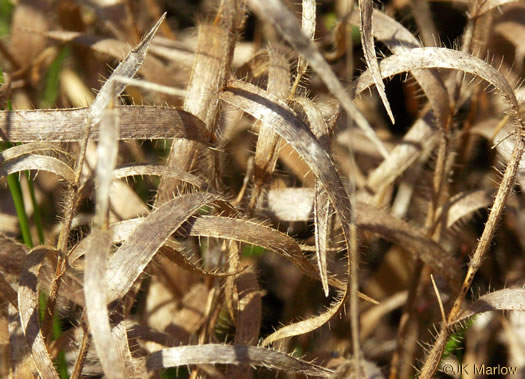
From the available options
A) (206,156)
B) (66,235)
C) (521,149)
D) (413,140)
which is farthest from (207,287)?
(521,149)

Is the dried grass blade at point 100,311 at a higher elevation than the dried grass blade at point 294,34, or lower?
lower

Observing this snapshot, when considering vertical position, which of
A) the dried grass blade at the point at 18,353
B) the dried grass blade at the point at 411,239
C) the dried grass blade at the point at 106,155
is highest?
the dried grass blade at the point at 106,155

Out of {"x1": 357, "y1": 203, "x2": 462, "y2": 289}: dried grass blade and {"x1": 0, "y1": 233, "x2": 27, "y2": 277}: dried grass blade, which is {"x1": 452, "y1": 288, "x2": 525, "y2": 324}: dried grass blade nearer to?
{"x1": 357, "y1": 203, "x2": 462, "y2": 289}: dried grass blade

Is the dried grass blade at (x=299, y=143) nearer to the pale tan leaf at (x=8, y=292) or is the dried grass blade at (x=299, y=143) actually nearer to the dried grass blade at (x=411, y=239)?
the dried grass blade at (x=411, y=239)

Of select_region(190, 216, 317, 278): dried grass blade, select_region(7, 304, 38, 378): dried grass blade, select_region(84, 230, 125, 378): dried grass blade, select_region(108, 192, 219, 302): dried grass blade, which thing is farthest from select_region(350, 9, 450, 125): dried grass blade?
select_region(7, 304, 38, 378): dried grass blade

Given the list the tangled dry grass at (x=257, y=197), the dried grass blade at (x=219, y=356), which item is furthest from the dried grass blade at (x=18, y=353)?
the dried grass blade at (x=219, y=356)

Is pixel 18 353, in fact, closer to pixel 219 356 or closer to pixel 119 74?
pixel 219 356
